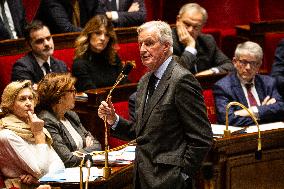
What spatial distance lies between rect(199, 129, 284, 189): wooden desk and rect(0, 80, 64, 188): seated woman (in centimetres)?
76

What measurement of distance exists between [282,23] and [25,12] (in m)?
1.91

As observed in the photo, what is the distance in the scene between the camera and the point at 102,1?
4863 mm

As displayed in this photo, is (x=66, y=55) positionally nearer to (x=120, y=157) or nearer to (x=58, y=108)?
(x=58, y=108)

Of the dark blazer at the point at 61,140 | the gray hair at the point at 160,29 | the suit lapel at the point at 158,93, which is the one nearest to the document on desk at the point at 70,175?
the dark blazer at the point at 61,140

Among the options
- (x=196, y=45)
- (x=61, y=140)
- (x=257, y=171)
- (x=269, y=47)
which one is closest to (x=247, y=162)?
(x=257, y=171)

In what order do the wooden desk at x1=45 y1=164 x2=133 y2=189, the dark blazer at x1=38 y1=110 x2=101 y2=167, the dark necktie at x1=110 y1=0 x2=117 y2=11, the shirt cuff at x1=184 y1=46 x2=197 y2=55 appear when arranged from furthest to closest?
the dark necktie at x1=110 y1=0 x2=117 y2=11 → the shirt cuff at x1=184 y1=46 x2=197 y2=55 → the dark blazer at x1=38 y1=110 x2=101 y2=167 → the wooden desk at x1=45 y1=164 x2=133 y2=189

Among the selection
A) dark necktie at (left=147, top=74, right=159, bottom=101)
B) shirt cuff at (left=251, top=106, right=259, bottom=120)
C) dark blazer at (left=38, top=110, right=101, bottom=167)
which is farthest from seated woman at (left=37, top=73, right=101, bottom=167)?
shirt cuff at (left=251, top=106, right=259, bottom=120)

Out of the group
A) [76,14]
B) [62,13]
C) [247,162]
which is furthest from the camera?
[76,14]

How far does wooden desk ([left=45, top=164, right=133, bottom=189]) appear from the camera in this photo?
2.56 m

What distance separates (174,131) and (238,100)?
1.58 m

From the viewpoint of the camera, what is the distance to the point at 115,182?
2.67 m

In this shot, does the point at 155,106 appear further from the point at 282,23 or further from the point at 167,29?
the point at 282,23

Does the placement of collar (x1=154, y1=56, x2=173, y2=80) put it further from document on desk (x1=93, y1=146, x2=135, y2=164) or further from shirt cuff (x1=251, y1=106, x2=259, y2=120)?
shirt cuff (x1=251, y1=106, x2=259, y2=120)

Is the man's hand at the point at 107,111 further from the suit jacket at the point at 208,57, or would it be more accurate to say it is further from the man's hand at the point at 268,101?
the suit jacket at the point at 208,57
